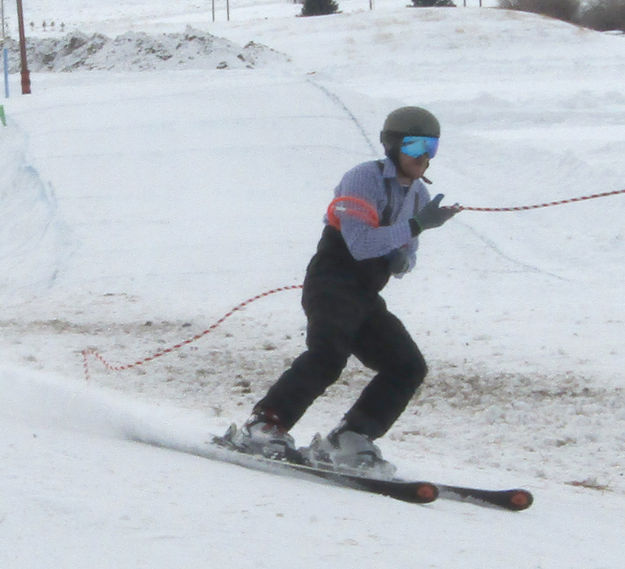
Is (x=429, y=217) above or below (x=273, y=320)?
above

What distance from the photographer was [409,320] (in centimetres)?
960

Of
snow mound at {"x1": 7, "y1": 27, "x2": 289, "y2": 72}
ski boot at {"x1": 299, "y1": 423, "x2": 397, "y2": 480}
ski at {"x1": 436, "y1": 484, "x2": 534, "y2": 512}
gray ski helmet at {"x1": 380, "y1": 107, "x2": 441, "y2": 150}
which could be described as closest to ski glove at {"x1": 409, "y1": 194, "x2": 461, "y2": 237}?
gray ski helmet at {"x1": 380, "y1": 107, "x2": 441, "y2": 150}

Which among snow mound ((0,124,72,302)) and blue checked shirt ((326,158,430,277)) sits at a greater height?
blue checked shirt ((326,158,430,277))

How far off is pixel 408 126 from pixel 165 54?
94.3 feet

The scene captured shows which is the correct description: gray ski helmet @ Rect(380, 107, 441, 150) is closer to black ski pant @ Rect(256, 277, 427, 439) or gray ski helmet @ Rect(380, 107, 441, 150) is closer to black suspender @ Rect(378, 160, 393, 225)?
black suspender @ Rect(378, 160, 393, 225)

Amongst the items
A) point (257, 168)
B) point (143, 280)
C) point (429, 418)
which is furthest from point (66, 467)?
point (257, 168)

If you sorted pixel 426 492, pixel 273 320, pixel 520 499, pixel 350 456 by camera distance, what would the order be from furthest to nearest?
pixel 273 320 → pixel 350 456 → pixel 520 499 → pixel 426 492

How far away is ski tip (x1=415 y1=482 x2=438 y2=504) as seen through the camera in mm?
3992

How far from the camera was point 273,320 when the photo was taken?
953 centimetres

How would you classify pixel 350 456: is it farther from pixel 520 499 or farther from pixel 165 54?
pixel 165 54

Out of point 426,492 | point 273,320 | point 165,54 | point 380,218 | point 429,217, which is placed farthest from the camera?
point 165,54

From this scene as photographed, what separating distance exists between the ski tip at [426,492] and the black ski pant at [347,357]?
589 mm

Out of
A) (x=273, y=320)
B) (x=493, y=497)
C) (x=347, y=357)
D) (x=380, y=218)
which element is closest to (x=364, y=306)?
(x=347, y=357)

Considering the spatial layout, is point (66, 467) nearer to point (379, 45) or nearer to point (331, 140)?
point (331, 140)
